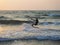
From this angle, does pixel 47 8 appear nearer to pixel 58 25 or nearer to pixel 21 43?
pixel 58 25

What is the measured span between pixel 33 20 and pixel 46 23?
3.4 inches

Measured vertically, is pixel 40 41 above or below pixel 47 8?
below

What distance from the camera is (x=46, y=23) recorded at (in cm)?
80

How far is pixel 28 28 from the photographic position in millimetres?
749

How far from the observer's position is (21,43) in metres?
0.68

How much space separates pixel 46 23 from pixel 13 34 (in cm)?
22

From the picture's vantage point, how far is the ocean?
685mm

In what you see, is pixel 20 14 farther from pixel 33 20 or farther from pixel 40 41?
pixel 40 41

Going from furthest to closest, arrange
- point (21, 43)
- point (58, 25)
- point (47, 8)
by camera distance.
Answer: point (47, 8), point (58, 25), point (21, 43)

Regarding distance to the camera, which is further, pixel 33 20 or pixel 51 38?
pixel 33 20

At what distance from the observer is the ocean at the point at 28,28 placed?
0.68 meters

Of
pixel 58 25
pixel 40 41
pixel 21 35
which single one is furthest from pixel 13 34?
pixel 58 25

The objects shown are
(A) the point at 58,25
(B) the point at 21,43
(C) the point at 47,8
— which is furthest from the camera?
(C) the point at 47,8

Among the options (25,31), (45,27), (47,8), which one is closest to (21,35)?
(25,31)
